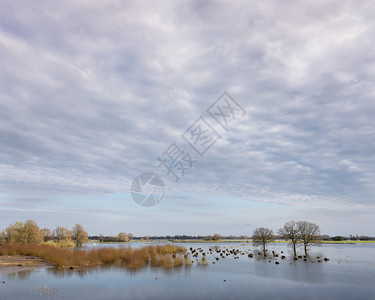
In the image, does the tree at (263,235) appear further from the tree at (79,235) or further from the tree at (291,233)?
the tree at (79,235)

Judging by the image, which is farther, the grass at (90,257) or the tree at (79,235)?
the tree at (79,235)

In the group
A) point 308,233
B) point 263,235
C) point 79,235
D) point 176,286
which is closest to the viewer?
point 176,286

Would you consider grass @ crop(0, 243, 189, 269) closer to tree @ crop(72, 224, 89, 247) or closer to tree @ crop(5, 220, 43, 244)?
tree @ crop(5, 220, 43, 244)

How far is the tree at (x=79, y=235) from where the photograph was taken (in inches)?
5335

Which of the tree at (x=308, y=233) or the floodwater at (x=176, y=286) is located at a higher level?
the tree at (x=308, y=233)

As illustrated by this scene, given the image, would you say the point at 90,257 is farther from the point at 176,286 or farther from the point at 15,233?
the point at 15,233

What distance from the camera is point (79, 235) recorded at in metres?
136

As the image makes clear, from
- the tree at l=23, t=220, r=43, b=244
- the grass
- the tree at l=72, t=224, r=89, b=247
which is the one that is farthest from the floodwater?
the tree at l=72, t=224, r=89, b=247

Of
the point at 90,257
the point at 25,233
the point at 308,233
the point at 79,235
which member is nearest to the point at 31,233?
the point at 25,233

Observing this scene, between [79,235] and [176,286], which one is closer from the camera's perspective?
[176,286]

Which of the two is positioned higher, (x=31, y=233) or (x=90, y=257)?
(x=31, y=233)

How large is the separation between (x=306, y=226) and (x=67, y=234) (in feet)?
402

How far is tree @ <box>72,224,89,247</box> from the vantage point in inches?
5335

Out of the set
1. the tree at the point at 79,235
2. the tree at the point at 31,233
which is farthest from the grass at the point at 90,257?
the tree at the point at 79,235
